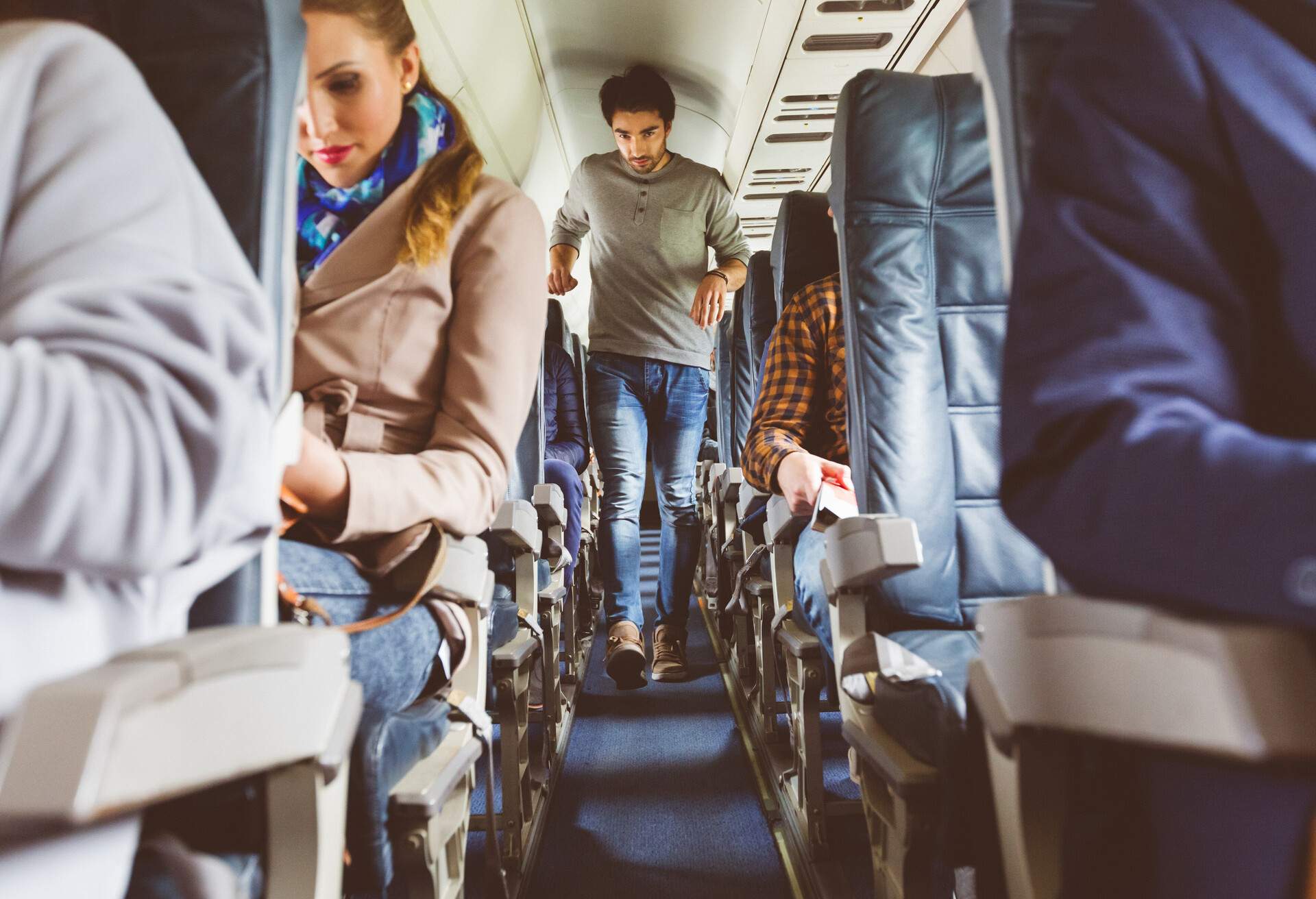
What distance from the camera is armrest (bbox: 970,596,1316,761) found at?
0.42m

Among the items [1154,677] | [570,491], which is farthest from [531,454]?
[1154,677]

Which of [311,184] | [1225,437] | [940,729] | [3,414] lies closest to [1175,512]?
[1225,437]

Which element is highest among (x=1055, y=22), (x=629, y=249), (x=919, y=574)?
(x=629, y=249)

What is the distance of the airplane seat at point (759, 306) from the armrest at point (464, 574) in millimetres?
1743

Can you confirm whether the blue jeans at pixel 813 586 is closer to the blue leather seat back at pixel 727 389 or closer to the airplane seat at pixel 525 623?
the airplane seat at pixel 525 623

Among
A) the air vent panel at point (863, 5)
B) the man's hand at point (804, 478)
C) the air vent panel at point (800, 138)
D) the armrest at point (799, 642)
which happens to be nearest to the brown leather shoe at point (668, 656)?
the armrest at point (799, 642)

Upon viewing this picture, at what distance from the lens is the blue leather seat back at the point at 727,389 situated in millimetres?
3471

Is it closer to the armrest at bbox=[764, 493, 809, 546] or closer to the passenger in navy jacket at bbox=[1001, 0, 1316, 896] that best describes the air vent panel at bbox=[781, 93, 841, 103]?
the armrest at bbox=[764, 493, 809, 546]

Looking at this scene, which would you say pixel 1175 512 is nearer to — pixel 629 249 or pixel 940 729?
pixel 940 729

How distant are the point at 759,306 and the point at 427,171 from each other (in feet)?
5.56

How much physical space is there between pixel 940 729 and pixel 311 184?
50.7 inches

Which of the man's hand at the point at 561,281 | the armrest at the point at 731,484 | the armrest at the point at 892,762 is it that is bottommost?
the armrest at the point at 892,762

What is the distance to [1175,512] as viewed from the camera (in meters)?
0.50

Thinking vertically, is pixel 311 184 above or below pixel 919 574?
above
